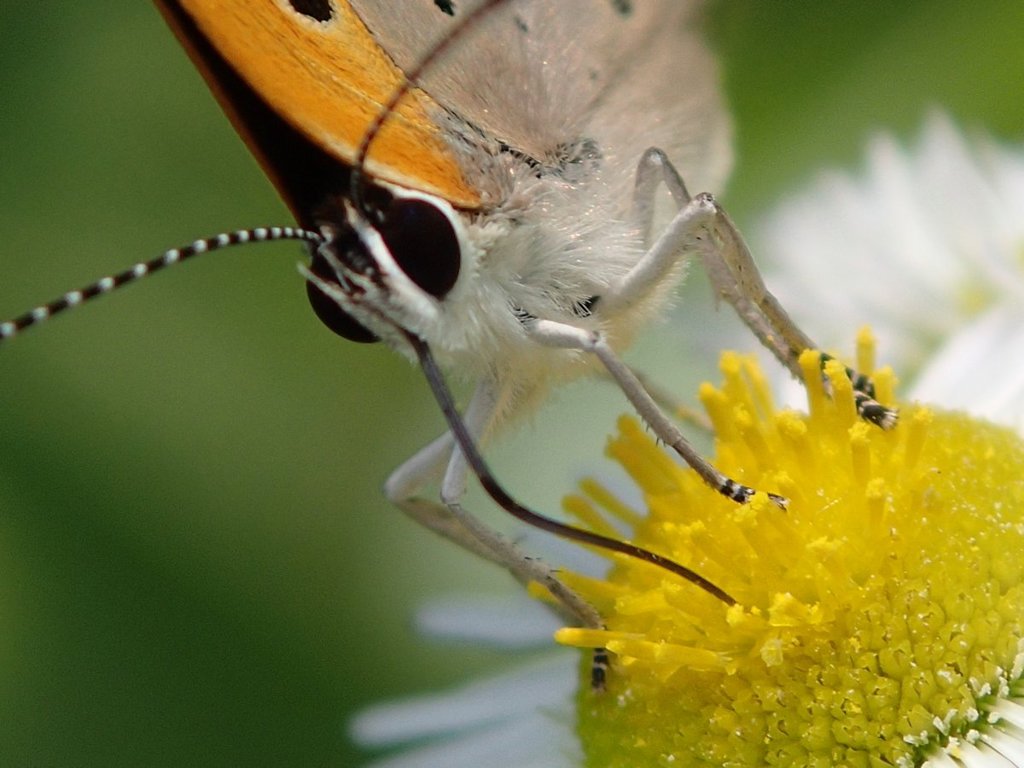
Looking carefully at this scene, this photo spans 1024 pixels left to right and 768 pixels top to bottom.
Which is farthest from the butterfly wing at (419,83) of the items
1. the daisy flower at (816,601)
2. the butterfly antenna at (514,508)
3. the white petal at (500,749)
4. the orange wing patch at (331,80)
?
the white petal at (500,749)

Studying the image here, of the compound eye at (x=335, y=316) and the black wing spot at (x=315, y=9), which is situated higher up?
the black wing spot at (x=315, y=9)

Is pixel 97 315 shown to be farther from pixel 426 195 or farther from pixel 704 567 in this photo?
pixel 704 567

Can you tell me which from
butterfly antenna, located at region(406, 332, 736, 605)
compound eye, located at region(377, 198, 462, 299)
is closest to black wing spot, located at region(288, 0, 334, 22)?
compound eye, located at region(377, 198, 462, 299)

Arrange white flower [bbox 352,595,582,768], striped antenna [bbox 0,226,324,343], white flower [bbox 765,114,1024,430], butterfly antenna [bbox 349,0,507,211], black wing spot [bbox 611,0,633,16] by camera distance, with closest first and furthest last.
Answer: striped antenna [bbox 0,226,324,343] → butterfly antenna [bbox 349,0,507,211] → black wing spot [bbox 611,0,633,16] → white flower [bbox 352,595,582,768] → white flower [bbox 765,114,1024,430]

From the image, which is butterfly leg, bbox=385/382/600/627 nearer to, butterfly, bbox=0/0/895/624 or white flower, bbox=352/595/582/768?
butterfly, bbox=0/0/895/624

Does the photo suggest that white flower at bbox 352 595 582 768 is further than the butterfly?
Yes

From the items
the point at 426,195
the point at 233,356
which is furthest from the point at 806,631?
the point at 233,356

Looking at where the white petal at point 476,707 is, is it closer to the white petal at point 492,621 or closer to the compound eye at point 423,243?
the white petal at point 492,621
